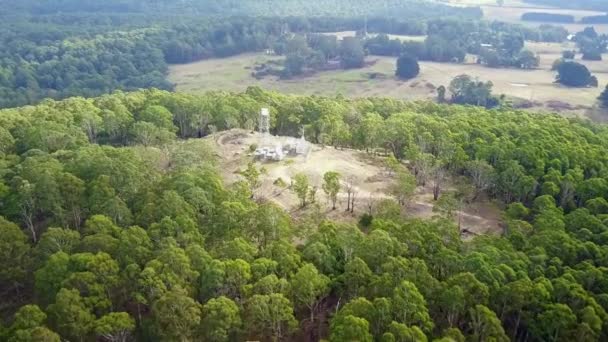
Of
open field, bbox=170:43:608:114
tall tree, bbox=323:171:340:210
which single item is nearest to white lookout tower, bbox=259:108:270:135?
tall tree, bbox=323:171:340:210

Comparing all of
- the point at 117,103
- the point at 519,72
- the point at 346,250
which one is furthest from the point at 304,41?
the point at 346,250

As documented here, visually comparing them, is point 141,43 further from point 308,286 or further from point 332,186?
point 308,286

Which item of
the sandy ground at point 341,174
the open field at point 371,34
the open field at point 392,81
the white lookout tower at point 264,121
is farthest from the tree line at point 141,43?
the sandy ground at point 341,174

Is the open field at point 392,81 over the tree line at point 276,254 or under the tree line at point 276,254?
under

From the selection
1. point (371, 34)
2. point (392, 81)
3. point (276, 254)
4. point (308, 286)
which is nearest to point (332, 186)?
point (276, 254)

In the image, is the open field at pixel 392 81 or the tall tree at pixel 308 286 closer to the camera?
the tall tree at pixel 308 286

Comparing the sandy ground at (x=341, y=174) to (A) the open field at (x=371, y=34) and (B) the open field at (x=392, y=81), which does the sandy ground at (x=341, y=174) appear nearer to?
(B) the open field at (x=392, y=81)

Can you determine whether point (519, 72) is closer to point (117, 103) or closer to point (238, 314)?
point (117, 103)
